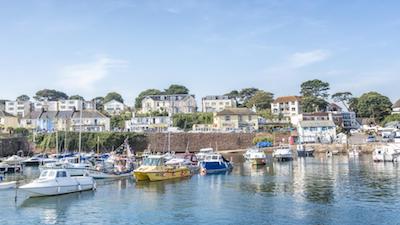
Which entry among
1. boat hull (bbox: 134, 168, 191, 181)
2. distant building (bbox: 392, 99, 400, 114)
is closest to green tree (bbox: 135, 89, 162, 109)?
distant building (bbox: 392, 99, 400, 114)

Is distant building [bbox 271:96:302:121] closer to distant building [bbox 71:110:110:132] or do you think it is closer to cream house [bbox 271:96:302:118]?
cream house [bbox 271:96:302:118]

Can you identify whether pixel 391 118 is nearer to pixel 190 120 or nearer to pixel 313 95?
pixel 313 95

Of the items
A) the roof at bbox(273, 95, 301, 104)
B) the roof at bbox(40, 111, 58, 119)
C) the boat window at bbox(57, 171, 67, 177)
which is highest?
the roof at bbox(273, 95, 301, 104)

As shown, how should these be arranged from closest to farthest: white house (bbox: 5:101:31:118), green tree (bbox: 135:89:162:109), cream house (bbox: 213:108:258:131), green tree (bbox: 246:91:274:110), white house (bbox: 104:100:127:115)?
cream house (bbox: 213:108:258:131) → green tree (bbox: 246:91:274:110) → white house (bbox: 5:101:31:118) → green tree (bbox: 135:89:162:109) → white house (bbox: 104:100:127:115)

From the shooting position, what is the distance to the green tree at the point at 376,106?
144 metres

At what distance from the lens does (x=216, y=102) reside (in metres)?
159

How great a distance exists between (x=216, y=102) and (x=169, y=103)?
54.0ft

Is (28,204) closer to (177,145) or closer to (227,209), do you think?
(227,209)

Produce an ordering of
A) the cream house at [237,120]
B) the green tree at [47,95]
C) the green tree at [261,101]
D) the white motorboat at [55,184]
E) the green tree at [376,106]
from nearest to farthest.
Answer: the white motorboat at [55,184], the cream house at [237,120], the green tree at [376,106], the green tree at [261,101], the green tree at [47,95]

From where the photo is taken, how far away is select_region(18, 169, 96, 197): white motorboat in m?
38.2

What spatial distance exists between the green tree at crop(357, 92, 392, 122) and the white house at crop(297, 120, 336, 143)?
3565cm

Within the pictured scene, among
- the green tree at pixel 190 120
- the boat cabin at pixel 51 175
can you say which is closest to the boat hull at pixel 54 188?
the boat cabin at pixel 51 175

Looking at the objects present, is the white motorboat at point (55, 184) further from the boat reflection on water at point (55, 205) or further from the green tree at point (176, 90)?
the green tree at point (176, 90)

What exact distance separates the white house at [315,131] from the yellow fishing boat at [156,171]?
66147 mm
